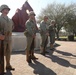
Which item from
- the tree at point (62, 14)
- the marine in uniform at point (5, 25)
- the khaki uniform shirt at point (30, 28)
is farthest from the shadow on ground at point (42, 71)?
the tree at point (62, 14)

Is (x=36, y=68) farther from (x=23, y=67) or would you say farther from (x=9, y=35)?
(x=9, y=35)

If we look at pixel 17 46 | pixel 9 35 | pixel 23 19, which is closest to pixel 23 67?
pixel 9 35

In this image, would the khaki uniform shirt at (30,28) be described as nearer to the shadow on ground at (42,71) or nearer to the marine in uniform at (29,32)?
the marine in uniform at (29,32)

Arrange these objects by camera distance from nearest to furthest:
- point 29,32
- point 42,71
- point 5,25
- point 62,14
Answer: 1. point 5,25
2. point 42,71
3. point 29,32
4. point 62,14

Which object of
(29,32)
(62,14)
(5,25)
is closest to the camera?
(5,25)

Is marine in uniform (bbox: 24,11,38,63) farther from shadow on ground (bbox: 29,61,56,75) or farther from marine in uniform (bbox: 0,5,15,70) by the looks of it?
marine in uniform (bbox: 0,5,15,70)

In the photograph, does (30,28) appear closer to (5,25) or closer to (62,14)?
(5,25)

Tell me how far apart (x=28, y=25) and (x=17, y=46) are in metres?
4.92

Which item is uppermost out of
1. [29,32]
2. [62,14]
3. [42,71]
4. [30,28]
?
[62,14]

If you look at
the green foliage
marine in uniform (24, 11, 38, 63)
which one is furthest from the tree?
marine in uniform (24, 11, 38, 63)

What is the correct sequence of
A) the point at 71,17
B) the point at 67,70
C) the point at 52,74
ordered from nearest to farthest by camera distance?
the point at 52,74
the point at 67,70
the point at 71,17

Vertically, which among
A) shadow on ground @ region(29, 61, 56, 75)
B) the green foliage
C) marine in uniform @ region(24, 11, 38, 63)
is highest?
the green foliage

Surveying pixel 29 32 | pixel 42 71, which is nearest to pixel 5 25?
pixel 42 71

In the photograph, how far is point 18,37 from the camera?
12.7 metres
